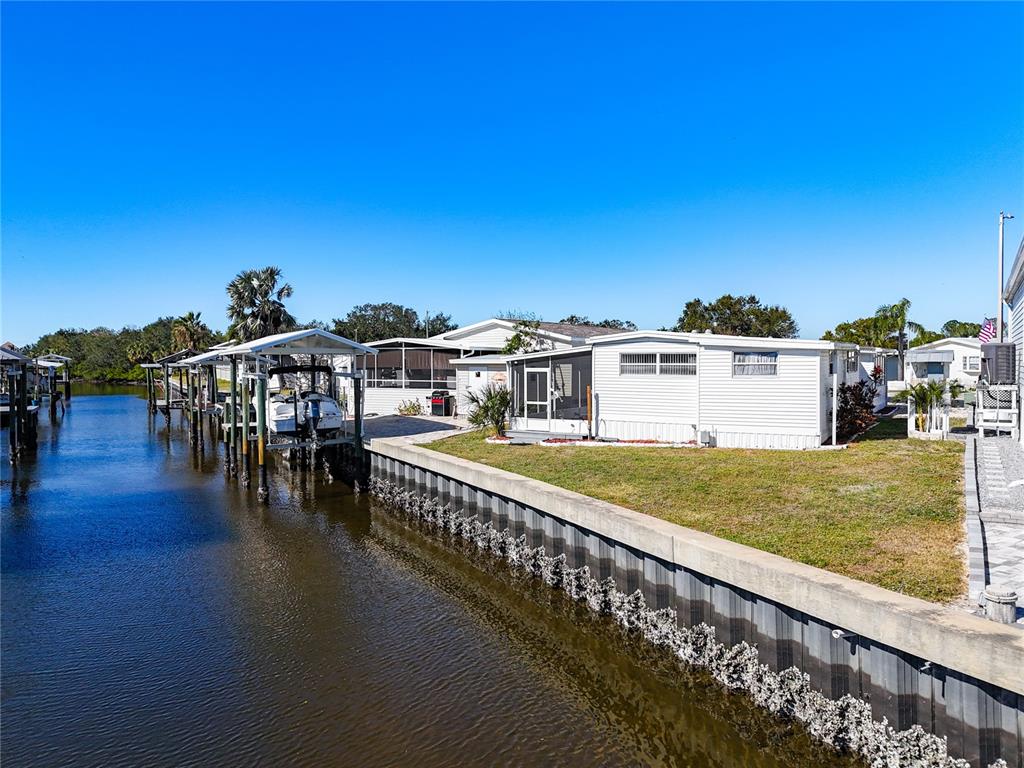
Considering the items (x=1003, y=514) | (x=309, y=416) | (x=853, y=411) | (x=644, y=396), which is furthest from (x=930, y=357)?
(x=309, y=416)

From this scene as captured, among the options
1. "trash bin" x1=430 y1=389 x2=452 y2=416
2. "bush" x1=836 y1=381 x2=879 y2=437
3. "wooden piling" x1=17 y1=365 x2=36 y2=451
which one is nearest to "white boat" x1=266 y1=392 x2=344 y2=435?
"trash bin" x1=430 y1=389 x2=452 y2=416

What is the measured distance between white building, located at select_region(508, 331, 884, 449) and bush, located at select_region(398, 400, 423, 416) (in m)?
8.66

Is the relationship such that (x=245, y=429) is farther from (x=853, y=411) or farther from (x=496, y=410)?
(x=853, y=411)

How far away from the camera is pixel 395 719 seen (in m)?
6.80

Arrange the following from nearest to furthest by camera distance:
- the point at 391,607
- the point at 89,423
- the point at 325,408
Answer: the point at 391,607
the point at 325,408
the point at 89,423

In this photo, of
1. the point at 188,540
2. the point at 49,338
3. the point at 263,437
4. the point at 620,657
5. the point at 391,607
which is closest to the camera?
the point at 620,657

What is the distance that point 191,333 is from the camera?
199 ft

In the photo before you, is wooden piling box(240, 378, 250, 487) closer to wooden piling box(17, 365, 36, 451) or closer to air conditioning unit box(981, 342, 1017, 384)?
wooden piling box(17, 365, 36, 451)

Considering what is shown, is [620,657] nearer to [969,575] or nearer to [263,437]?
[969,575]

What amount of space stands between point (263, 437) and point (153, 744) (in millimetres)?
11048

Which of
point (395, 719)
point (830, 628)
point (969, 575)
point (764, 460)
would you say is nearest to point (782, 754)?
point (830, 628)

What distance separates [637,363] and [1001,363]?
29.0 feet

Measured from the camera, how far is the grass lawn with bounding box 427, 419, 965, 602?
7109 millimetres

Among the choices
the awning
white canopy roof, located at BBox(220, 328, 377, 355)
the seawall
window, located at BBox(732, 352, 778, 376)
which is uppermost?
white canopy roof, located at BBox(220, 328, 377, 355)
